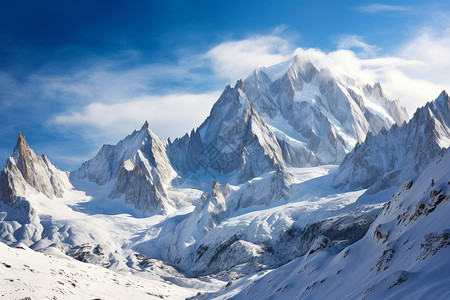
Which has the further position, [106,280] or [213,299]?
[106,280]

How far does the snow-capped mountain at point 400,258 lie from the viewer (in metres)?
20.7

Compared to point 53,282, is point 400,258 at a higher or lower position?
lower

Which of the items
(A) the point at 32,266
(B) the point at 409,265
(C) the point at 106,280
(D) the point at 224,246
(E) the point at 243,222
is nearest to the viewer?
(B) the point at 409,265

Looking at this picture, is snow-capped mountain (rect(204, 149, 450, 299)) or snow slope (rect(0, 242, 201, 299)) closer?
snow-capped mountain (rect(204, 149, 450, 299))

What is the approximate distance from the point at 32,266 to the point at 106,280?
17141mm

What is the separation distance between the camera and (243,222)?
640ft

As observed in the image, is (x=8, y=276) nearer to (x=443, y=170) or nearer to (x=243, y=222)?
(x=443, y=170)

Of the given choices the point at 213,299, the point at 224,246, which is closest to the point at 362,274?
the point at 213,299

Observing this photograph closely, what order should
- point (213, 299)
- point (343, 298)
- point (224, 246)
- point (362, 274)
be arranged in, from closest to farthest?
point (343, 298), point (362, 274), point (213, 299), point (224, 246)

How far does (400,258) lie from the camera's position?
25000 millimetres

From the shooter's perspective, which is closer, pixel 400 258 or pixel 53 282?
pixel 400 258

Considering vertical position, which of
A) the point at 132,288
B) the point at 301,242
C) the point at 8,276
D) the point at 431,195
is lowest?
the point at 301,242

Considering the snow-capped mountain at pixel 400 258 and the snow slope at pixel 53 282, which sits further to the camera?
the snow slope at pixel 53 282

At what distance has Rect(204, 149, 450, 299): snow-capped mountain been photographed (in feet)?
67.9
